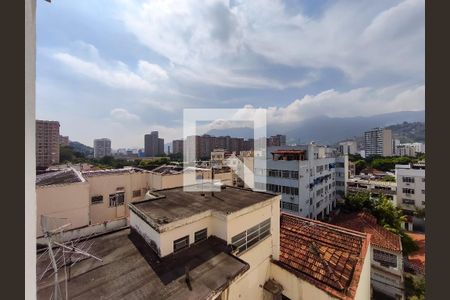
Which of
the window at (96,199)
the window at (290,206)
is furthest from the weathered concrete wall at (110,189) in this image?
the window at (290,206)

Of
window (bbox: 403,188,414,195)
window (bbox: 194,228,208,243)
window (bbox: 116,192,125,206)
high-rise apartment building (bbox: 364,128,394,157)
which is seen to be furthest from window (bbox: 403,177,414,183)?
high-rise apartment building (bbox: 364,128,394,157)

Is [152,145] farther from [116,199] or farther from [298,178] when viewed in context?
[298,178]

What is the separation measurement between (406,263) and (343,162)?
20824 mm

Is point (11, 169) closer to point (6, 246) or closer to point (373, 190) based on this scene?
point (6, 246)

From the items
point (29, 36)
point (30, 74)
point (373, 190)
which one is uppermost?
point (29, 36)

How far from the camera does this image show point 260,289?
812 cm

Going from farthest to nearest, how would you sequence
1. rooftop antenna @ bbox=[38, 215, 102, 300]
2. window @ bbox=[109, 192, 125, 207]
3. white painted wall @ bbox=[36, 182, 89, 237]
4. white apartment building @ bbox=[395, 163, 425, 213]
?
white apartment building @ bbox=[395, 163, 425, 213]
window @ bbox=[109, 192, 125, 207]
white painted wall @ bbox=[36, 182, 89, 237]
rooftop antenna @ bbox=[38, 215, 102, 300]

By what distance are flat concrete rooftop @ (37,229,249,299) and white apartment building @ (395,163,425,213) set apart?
35.3 m

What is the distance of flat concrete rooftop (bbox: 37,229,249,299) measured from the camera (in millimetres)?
4891

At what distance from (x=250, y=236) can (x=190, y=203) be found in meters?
2.73

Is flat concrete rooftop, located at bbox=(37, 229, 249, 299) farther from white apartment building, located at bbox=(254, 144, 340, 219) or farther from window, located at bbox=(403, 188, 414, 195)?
→ window, located at bbox=(403, 188, 414, 195)

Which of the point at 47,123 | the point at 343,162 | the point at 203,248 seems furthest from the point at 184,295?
the point at 47,123

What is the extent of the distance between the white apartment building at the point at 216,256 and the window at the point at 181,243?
0.10 feet

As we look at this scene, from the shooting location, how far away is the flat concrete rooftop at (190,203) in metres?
7.38
